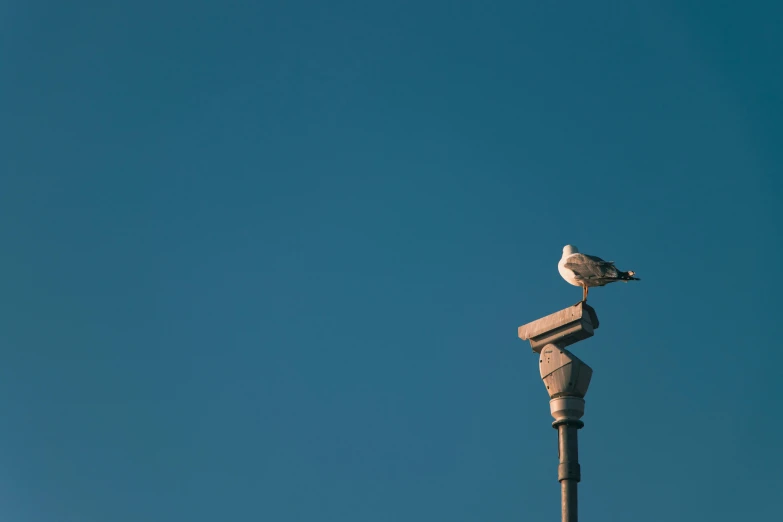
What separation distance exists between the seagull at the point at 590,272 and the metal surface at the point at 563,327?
3071 millimetres

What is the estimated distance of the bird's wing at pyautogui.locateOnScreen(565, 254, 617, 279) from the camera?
1623 centimetres

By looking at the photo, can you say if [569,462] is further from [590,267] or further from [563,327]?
[590,267]

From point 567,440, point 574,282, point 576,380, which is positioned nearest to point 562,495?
point 567,440

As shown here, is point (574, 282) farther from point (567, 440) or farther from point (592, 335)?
point (567, 440)

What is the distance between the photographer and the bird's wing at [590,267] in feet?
53.3

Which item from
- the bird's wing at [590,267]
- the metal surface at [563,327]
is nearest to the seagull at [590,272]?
the bird's wing at [590,267]

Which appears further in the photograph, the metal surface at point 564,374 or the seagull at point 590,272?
the seagull at point 590,272

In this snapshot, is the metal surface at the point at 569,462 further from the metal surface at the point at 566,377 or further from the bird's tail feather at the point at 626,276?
the bird's tail feather at the point at 626,276

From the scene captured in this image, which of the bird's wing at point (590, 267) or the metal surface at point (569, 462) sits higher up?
the bird's wing at point (590, 267)

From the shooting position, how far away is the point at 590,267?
16344 millimetres

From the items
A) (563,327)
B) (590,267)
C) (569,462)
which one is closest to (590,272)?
(590,267)

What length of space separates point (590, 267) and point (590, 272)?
10 cm

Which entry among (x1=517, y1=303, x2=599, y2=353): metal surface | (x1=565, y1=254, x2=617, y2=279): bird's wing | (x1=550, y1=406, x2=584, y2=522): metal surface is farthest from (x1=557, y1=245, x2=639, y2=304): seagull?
(x1=550, y1=406, x2=584, y2=522): metal surface

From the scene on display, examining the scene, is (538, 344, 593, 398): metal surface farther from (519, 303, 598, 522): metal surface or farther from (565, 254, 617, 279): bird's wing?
(565, 254, 617, 279): bird's wing
